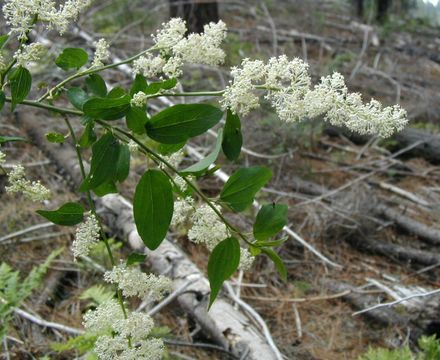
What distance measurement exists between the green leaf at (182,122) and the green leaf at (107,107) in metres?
0.07

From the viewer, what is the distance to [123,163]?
1.22 m

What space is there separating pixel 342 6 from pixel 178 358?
1036 centimetres

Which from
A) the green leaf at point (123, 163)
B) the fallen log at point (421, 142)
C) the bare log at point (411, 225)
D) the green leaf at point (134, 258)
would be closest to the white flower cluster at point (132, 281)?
the green leaf at point (134, 258)

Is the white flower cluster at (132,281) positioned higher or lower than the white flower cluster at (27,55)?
lower

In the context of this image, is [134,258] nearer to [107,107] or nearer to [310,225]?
[107,107]

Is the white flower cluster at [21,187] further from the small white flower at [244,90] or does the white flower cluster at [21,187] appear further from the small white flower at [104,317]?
the small white flower at [244,90]

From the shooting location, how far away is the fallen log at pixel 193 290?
247 cm

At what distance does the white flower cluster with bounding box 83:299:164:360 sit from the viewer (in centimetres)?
127

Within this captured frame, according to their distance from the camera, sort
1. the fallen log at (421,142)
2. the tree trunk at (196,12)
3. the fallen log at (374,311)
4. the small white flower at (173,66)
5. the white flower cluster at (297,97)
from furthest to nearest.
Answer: the tree trunk at (196,12) → the fallen log at (421,142) → the fallen log at (374,311) → the small white flower at (173,66) → the white flower cluster at (297,97)

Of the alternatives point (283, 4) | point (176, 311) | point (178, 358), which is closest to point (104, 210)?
point (176, 311)

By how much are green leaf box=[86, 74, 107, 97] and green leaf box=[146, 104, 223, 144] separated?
31 centimetres

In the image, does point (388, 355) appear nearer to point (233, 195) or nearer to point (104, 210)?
point (233, 195)

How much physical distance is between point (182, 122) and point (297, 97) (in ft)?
0.97

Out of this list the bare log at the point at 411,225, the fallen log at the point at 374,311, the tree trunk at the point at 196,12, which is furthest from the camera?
the tree trunk at the point at 196,12
